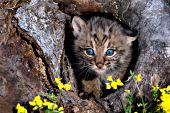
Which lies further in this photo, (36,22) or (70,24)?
(70,24)

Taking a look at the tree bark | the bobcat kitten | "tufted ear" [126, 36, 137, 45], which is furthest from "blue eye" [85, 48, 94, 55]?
"tufted ear" [126, 36, 137, 45]

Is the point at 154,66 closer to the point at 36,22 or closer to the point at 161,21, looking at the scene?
the point at 161,21

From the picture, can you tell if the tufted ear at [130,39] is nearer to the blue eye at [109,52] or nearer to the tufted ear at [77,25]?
the blue eye at [109,52]

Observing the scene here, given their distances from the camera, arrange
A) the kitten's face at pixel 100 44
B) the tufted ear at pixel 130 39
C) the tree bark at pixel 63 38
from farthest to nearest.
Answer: the tufted ear at pixel 130 39, the kitten's face at pixel 100 44, the tree bark at pixel 63 38

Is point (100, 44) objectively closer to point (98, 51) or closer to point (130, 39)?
point (98, 51)

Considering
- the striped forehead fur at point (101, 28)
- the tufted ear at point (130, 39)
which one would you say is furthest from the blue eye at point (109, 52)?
the tufted ear at point (130, 39)

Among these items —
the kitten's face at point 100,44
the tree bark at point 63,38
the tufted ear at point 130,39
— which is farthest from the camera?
the tufted ear at point 130,39

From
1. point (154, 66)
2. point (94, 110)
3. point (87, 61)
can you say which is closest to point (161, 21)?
point (154, 66)

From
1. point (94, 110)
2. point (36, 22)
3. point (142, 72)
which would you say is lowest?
point (94, 110)
